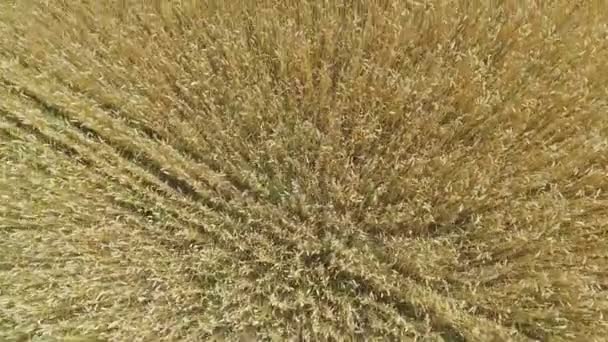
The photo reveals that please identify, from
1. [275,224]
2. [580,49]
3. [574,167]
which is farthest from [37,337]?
[580,49]

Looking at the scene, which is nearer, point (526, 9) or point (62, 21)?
point (526, 9)

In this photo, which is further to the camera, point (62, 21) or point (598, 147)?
point (62, 21)

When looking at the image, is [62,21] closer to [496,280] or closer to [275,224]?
[275,224]

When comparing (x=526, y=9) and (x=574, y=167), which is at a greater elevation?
(x=526, y=9)

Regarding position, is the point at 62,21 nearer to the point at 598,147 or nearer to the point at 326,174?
the point at 326,174

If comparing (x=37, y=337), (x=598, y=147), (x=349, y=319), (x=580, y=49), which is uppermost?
(x=580, y=49)

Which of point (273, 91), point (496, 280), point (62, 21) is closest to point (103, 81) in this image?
point (62, 21)
